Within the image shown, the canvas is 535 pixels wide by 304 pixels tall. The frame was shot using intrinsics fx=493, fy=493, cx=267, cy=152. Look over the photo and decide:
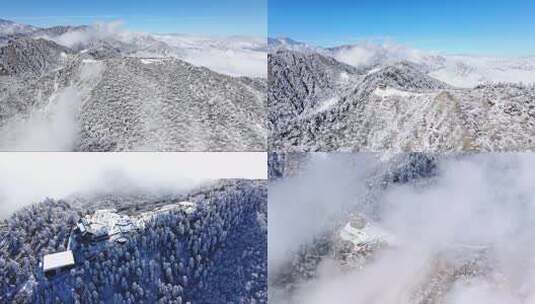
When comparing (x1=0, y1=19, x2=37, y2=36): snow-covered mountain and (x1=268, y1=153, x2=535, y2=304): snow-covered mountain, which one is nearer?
(x1=268, y1=153, x2=535, y2=304): snow-covered mountain

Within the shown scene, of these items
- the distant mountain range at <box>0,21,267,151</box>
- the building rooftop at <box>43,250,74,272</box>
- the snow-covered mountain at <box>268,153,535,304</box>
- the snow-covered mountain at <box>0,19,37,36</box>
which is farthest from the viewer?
the snow-covered mountain at <box>0,19,37,36</box>

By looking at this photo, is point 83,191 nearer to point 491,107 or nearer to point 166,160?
point 166,160

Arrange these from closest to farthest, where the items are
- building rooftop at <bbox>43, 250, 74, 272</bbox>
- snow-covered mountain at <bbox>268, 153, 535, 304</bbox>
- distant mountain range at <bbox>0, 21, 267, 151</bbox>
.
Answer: snow-covered mountain at <bbox>268, 153, 535, 304</bbox> < building rooftop at <bbox>43, 250, 74, 272</bbox> < distant mountain range at <bbox>0, 21, 267, 151</bbox>

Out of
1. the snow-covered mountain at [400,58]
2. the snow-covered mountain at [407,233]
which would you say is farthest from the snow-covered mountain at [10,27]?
the snow-covered mountain at [407,233]

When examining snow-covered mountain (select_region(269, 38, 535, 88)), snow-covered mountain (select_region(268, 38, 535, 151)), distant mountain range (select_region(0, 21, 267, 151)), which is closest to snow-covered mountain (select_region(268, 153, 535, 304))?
snow-covered mountain (select_region(268, 38, 535, 151))

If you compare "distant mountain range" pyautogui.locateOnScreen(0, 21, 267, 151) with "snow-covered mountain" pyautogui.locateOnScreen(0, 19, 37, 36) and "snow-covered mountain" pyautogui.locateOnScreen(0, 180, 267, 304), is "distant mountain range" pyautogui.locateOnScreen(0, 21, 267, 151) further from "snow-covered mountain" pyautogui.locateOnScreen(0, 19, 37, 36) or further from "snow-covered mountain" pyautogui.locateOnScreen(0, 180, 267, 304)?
"snow-covered mountain" pyautogui.locateOnScreen(0, 180, 267, 304)

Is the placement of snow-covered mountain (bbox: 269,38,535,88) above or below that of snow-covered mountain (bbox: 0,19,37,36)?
below

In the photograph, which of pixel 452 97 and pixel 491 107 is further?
pixel 452 97

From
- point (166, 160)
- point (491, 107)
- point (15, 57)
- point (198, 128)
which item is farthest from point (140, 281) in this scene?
point (15, 57)
